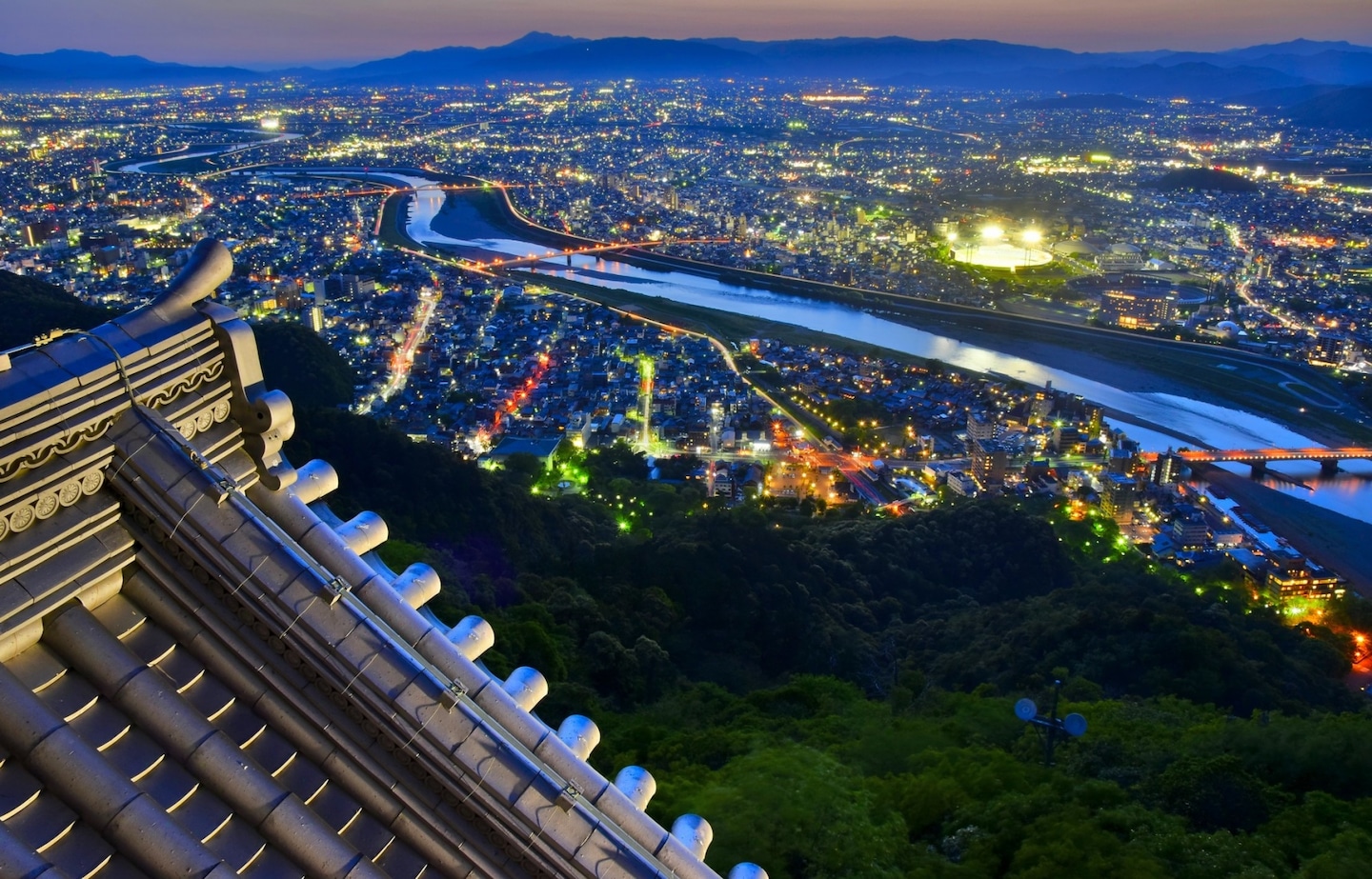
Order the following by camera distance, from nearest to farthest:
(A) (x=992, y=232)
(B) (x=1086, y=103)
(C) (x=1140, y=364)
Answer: (C) (x=1140, y=364)
(A) (x=992, y=232)
(B) (x=1086, y=103)

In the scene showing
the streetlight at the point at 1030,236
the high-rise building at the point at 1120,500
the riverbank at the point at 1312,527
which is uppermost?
the streetlight at the point at 1030,236

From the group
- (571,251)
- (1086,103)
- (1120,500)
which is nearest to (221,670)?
(1120,500)

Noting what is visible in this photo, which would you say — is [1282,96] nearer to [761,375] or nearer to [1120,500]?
[761,375]

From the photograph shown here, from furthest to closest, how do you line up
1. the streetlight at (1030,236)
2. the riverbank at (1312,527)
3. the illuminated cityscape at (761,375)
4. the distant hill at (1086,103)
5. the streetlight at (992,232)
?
1. the distant hill at (1086,103)
2. the streetlight at (992,232)
3. the streetlight at (1030,236)
4. the riverbank at (1312,527)
5. the illuminated cityscape at (761,375)

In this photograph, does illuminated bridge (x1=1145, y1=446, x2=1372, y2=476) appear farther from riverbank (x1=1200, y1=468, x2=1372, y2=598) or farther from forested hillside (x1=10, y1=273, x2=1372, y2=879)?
forested hillside (x1=10, y1=273, x2=1372, y2=879)

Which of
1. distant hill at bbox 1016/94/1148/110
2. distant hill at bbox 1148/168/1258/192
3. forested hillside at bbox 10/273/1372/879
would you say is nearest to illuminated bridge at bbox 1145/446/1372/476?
forested hillside at bbox 10/273/1372/879

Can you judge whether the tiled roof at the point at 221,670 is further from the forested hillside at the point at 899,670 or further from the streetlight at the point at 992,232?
the streetlight at the point at 992,232

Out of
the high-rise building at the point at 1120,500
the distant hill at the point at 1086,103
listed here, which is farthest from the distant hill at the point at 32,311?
the distant hill at the point at 1086,103
